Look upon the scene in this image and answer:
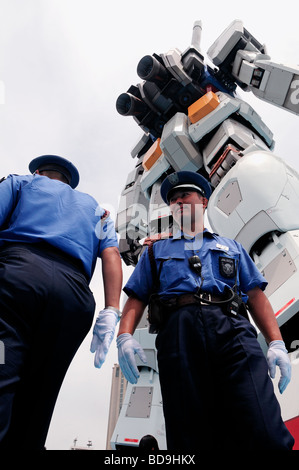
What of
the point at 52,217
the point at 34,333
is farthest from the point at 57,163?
the point at 34,333

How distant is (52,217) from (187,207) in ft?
2.79

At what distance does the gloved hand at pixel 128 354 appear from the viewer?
6.40 feet

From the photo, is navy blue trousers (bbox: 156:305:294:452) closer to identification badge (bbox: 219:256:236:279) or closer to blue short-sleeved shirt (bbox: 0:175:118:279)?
identification badge (bbox: 219:256:236:279)

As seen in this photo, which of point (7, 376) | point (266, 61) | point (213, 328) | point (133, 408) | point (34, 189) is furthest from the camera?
A: point (266, 61)

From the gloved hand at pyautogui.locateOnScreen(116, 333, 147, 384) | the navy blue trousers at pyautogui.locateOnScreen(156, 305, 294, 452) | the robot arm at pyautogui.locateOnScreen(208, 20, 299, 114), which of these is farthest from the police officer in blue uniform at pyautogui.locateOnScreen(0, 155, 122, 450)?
the robot arm at pyautogui.locateOnScreen(208, 20, 299, 114)

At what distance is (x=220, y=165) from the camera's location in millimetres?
5527

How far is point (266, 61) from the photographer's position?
564 cm

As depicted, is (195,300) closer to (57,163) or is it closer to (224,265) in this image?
(224,265)

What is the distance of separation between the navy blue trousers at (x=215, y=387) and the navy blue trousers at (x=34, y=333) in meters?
0.47

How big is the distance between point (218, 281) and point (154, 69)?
18.5ft

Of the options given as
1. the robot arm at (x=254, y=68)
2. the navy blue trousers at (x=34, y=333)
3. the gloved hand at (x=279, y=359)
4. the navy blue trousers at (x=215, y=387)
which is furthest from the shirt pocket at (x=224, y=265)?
the robot arm at (x=254, y=68)
